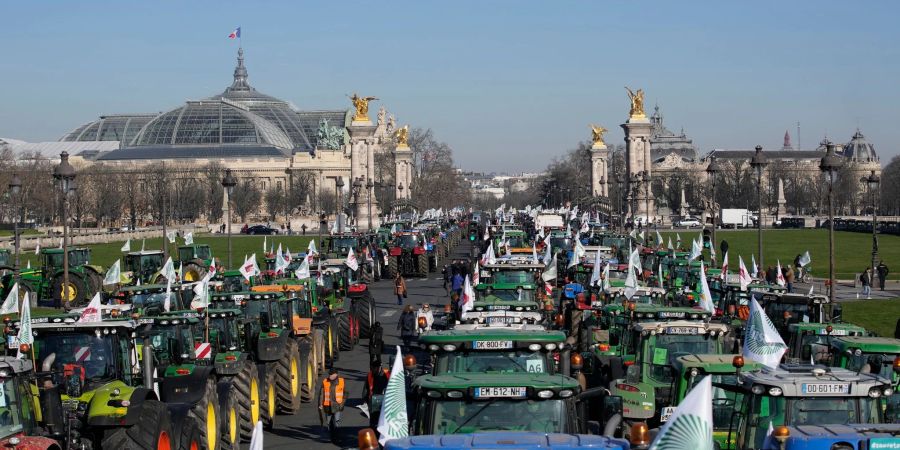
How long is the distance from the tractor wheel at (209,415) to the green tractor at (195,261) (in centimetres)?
3000

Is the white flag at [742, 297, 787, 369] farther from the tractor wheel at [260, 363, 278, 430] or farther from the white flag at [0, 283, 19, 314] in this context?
the white flag at [0, 283, 19, 314]

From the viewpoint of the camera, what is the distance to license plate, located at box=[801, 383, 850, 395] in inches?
456

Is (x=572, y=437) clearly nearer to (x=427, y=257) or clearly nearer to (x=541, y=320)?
(x=541, y=320)

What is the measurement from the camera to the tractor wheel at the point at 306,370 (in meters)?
23.6

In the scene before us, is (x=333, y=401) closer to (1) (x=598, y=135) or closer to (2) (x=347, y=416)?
(2) (x=347, y=416)

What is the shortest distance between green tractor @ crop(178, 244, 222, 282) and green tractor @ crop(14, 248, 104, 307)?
305cm

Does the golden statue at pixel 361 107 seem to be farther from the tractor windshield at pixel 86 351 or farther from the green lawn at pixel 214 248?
the tractor windshield at pixel 86 351

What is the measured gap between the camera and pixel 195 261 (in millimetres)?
54719

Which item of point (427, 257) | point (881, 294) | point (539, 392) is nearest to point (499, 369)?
point (539, 392)

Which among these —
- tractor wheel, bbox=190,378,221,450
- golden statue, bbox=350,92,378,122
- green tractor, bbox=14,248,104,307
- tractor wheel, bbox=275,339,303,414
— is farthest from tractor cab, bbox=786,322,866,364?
golden statue, bbox=350,92,378,122

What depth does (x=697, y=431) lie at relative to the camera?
776 cm

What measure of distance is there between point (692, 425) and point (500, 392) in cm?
316

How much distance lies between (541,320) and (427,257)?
42805 millimetres

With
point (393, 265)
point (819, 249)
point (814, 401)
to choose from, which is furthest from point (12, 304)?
point (819, 249)
